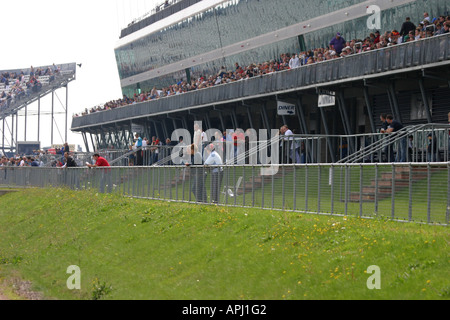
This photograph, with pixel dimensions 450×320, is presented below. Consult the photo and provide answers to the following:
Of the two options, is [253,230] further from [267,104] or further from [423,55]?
[267,104]

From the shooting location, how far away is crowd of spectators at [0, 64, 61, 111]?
Result: 77000 mm

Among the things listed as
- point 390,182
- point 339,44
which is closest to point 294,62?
point 339,44

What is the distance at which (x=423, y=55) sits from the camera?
2611 centimetres

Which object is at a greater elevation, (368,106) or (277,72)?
(277,72)

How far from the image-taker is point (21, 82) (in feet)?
266

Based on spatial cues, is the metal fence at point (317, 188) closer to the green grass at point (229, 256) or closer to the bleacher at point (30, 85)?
the green grass at point (229, 256)

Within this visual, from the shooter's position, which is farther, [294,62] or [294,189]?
[294,62]

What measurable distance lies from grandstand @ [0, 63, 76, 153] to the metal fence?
52.0 m

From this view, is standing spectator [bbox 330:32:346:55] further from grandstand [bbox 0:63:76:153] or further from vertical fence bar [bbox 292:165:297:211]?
grandstand [bbox 0:63:76:153]

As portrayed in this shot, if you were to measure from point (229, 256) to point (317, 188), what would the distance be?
11.2ft

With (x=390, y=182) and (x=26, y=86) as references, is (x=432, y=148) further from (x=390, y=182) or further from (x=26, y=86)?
(x=26, y=86)

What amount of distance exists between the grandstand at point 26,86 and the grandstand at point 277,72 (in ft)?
47.1

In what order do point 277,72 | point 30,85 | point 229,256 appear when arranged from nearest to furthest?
point 229,256 < point 277,72 < point 30,85

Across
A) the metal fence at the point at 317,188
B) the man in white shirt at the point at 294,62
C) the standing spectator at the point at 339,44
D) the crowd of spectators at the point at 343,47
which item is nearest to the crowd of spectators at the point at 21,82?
the crowd of spectators at the point at 343,47
